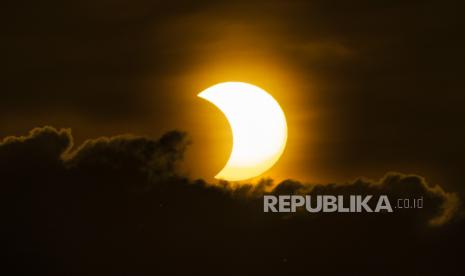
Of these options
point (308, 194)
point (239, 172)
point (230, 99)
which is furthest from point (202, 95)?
point (308, 194)

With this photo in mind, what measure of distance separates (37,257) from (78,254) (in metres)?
1.21

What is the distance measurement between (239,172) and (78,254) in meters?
4.61

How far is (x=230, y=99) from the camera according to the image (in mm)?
21594

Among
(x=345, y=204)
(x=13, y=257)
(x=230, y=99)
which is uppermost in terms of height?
(x=230, y=99)

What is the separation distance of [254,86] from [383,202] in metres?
4.37

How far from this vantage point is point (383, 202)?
71.2 feet

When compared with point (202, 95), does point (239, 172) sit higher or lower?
lower

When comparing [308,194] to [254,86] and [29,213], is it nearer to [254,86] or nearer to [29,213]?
[254,86]

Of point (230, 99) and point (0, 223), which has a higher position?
point (230, 99)

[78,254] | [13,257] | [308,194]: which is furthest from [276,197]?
[13,257]

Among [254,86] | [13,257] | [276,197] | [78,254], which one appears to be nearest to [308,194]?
[276,197]

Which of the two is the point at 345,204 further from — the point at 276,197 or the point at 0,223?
the point at 0,223

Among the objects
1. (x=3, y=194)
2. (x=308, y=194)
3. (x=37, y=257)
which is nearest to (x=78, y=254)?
(x=37, y=257)

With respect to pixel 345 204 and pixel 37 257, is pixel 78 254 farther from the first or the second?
pixel 345 204
